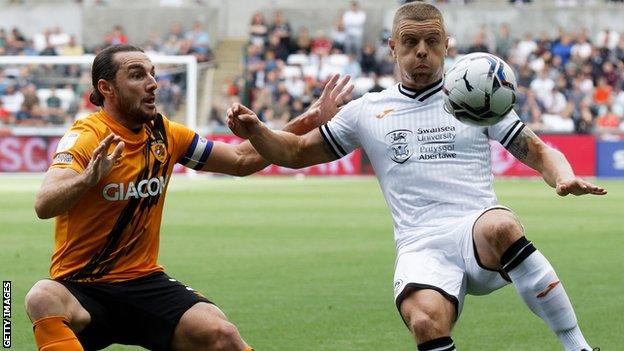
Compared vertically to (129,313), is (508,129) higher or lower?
higher

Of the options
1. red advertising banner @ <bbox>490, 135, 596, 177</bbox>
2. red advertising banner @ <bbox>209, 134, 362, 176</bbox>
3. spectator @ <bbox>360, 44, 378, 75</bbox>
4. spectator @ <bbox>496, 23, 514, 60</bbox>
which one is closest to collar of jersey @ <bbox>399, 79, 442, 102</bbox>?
red advertising banner @ <bbox>490, 135, 596, 177</bbox>

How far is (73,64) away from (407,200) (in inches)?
1131

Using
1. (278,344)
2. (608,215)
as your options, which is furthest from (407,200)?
(608,215)

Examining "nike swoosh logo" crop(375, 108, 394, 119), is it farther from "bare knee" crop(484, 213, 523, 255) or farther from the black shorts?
the black shorts

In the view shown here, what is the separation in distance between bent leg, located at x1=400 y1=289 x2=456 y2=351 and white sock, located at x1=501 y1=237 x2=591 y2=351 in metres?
0.39

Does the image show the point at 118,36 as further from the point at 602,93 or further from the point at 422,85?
the point at 422,85

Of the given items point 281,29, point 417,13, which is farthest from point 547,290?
point 281,29

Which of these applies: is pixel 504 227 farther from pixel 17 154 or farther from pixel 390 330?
pixel 17 154

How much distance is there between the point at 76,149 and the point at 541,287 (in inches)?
104

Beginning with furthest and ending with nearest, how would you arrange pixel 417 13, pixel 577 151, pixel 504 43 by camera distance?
pixel 504 43 < pixel 577 151 < pixel 417 13

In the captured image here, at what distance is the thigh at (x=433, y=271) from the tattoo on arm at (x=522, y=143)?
66cm

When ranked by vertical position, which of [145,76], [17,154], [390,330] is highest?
[145,76]

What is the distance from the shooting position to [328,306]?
11.0 meters

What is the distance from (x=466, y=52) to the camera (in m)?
38.4
